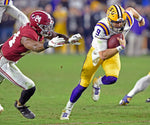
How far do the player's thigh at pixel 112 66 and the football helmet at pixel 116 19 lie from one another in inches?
23.1

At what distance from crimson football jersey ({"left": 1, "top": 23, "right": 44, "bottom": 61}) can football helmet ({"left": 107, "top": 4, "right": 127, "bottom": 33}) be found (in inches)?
45.1

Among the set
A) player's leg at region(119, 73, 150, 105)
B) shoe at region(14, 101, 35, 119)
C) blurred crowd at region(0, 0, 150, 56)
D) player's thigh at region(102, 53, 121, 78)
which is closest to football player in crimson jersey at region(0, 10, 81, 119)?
shoe at region(14, 101, 35, 119)

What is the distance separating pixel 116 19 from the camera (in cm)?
705

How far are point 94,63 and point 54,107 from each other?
133 cm

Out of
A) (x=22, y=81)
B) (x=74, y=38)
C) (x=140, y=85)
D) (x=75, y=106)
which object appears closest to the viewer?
(x=74, y=38)

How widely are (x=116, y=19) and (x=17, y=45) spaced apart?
1.56 m

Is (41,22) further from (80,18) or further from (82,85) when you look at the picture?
(80,18)

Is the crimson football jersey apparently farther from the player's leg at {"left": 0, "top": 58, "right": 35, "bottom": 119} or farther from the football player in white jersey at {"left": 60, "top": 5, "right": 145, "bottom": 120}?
the football player in white jersey at {"left": 60, "top": 5, "right": 145, "bottom": 120}

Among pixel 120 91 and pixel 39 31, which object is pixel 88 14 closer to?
pixel 120 91

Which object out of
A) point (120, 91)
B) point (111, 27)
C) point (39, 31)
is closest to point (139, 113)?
point (111, 27)

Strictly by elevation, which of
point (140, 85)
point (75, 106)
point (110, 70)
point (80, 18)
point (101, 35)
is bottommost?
point (80, 18)

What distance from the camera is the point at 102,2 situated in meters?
21.3

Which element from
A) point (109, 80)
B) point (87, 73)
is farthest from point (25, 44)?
point (109, 80)

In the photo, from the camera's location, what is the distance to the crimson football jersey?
6.64m
